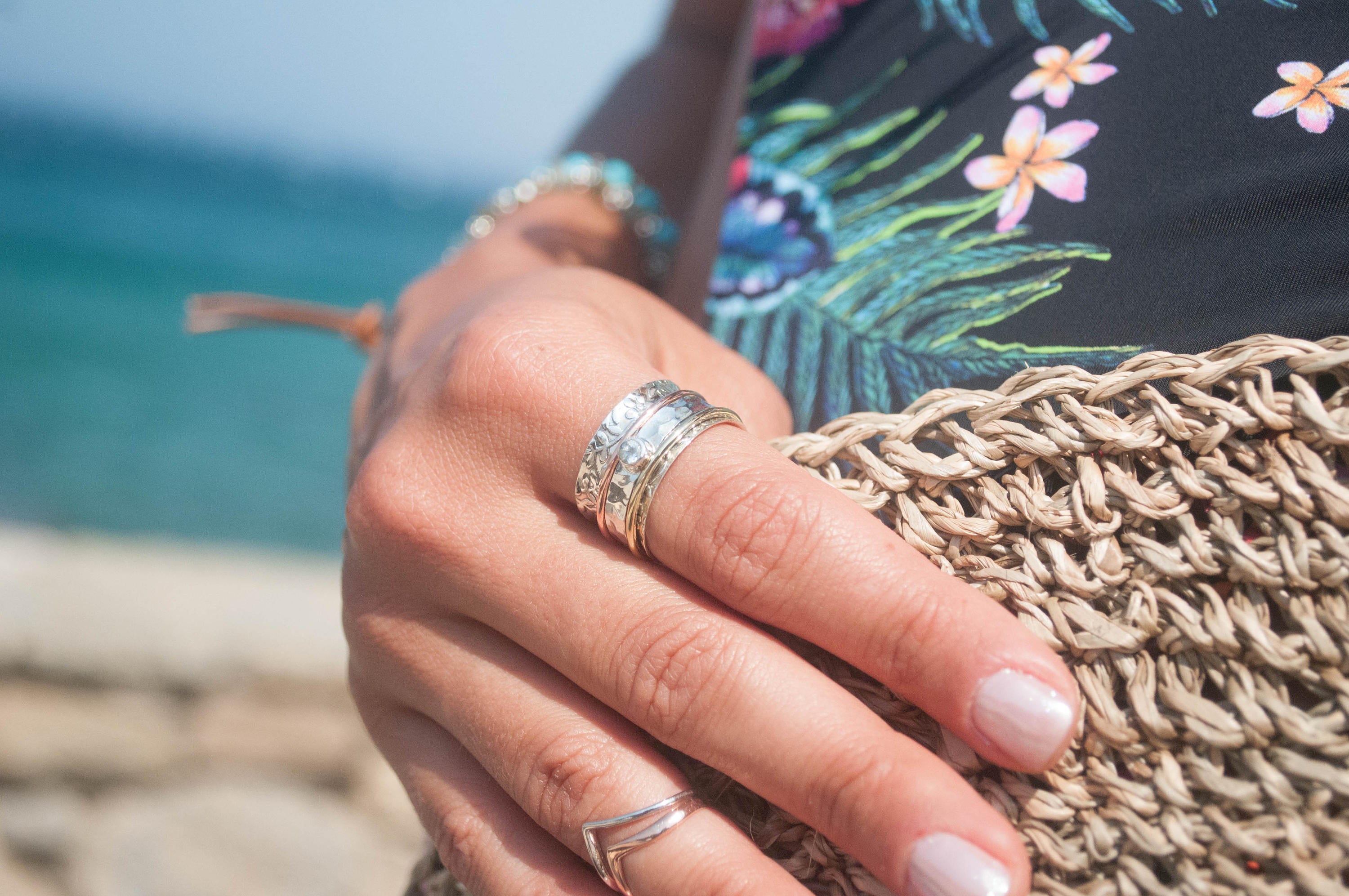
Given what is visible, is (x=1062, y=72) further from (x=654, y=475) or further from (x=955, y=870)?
(x=955, y=870)

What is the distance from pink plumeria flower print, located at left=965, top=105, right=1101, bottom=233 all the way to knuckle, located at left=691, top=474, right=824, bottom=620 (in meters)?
0.33

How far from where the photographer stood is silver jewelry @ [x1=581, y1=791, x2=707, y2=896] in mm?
572

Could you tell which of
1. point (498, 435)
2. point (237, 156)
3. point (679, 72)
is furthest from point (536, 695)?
point (237, 156)

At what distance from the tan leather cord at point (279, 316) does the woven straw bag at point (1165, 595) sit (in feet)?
3.34

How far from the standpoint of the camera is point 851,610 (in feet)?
1.78

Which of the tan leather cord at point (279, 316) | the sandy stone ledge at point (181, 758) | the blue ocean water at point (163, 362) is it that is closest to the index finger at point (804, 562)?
the tan leather cord at point (279, 316)

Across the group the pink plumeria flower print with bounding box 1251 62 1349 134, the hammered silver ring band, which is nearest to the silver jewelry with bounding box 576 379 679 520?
the hammered silver ring band

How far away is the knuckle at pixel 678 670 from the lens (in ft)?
1.84

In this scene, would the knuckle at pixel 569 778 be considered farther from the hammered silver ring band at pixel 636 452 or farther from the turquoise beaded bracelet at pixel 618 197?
the turquoise beaded bracelet at pixel 618 197

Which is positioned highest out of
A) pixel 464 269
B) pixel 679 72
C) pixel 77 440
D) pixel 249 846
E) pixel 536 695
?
pixel 679 72

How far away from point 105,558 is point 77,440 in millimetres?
6486

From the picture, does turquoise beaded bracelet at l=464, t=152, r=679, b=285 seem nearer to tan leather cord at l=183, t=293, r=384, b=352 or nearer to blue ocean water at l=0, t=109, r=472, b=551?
tan leather cord at l=183, t=293, r=384, b=352

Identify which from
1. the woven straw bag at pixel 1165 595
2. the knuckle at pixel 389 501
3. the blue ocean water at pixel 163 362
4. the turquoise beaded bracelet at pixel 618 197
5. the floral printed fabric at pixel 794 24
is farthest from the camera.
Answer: the blue ocean water at pixel 163 362

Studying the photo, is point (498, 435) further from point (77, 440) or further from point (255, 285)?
point (255, 285)
